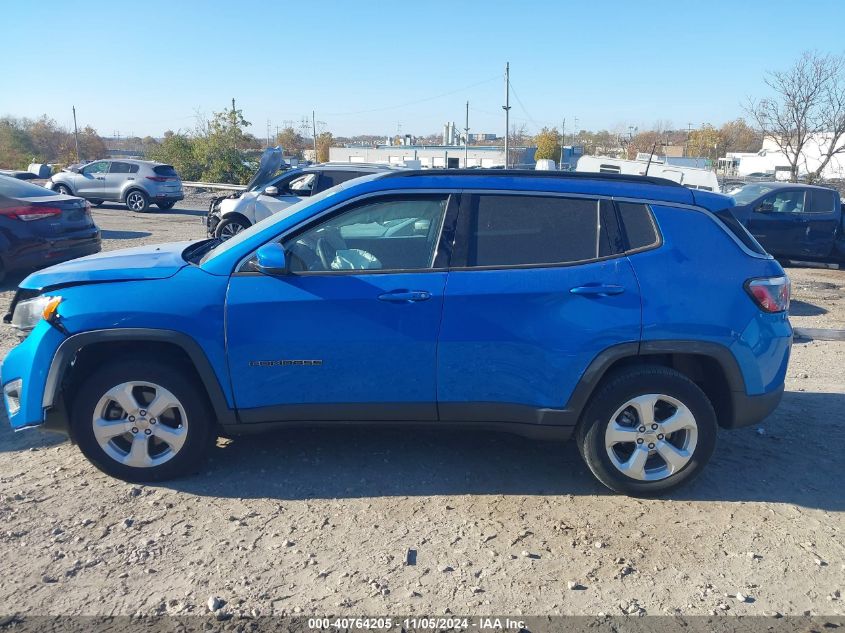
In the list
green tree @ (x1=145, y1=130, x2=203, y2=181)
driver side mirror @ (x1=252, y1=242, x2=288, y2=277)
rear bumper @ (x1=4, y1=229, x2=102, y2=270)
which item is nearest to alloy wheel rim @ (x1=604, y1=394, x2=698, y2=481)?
driver side mirror @ (x1=252, y1=242, x2=288, y2=277)

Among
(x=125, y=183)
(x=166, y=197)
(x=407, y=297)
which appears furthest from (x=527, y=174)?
(x=125, y=183)

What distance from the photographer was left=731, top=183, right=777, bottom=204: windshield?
13.4 metres

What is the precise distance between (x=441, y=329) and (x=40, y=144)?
6174 centimetres

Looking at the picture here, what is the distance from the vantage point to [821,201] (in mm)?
13367

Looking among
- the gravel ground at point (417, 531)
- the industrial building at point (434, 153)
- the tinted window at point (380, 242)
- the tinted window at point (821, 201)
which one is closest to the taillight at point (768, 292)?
the gravel ground at point (417, 531)

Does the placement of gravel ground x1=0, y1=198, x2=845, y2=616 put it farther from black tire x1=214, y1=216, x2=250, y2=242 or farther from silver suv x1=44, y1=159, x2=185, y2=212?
silver suv x1=44, y1=159, x2=185, y2=212

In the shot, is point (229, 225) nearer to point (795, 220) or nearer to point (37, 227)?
point (37, 227)

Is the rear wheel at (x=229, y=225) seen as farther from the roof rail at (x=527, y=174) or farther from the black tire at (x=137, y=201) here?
the black tire at (x=137, y=201)

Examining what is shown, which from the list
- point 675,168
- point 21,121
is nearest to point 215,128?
point 675,168

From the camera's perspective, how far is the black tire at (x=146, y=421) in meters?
4.01

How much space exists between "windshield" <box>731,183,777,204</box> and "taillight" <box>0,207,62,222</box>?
37.6ft

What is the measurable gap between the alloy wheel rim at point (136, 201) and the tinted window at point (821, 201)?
59.1 feet

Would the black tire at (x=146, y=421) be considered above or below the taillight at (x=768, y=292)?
below

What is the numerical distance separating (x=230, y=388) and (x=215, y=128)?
33.8 metres
